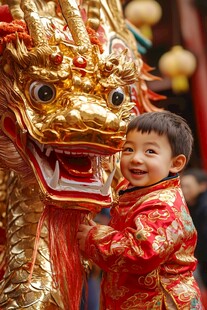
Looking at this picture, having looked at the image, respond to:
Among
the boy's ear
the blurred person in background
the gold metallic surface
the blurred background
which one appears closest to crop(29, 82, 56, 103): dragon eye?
the gold metallic surface

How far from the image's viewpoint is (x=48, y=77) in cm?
173

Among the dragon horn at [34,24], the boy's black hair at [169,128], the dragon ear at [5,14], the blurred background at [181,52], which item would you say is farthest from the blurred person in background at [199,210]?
the dragon horn at [34,24]

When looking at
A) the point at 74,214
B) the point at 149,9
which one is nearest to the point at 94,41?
the point at 74,214

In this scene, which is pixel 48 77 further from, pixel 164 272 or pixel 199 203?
pixel 199 203

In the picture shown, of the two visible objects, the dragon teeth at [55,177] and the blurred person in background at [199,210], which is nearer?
the dragon teeth at [55,177]

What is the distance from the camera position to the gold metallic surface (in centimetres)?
168

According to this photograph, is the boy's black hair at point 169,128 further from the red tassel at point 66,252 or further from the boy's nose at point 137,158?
the red tassel at point 66,252

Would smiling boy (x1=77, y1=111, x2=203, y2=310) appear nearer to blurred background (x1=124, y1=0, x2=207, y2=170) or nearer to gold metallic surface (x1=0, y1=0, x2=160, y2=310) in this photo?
gold metallic surface (x1=0, y1=0, x2=160, y2=310)

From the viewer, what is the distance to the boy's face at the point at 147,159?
1825 mm

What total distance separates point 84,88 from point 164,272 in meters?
0.49

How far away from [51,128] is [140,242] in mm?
328

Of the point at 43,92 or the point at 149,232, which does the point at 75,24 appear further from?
the point at 149,232

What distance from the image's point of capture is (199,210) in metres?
3.45

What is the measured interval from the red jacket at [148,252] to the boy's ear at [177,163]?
0.09ft
